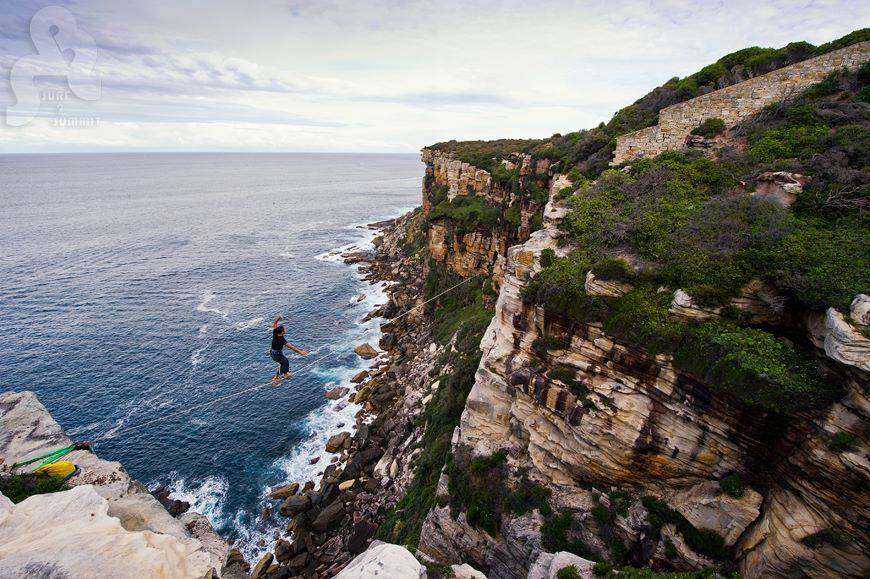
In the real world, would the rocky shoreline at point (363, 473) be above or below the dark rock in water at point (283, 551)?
above

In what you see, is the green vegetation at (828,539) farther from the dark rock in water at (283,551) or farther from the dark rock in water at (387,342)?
the dark rock in water at (387,342)

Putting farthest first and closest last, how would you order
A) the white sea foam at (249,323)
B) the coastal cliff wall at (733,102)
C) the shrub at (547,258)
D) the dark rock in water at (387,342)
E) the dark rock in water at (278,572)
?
the white sea foam at (249,323) < the dark rock in water at (387,342) < the dark rock in water at (278,572) < the coastal cliff wall at (733,102) < the shrub at (547,258)

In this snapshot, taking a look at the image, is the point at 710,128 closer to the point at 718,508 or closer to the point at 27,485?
the point at 718,508

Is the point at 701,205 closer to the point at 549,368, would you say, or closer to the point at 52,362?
the point at 549,368

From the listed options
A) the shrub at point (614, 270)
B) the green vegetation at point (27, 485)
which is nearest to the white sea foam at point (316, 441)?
the green vegetation at point (27, 485)

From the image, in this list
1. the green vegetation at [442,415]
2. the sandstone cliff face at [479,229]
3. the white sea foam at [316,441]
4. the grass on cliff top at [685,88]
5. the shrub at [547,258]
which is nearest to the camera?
the shrub at [547,258]

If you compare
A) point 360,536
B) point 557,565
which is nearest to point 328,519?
point 360,536

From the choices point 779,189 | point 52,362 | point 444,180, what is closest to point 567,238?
point 779,189
